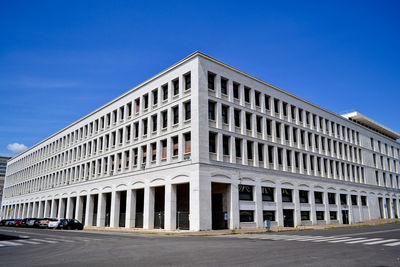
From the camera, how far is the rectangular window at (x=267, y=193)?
36.3 m

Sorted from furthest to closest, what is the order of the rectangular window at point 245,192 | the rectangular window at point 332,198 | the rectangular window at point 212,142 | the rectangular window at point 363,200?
the rectangular window at point 363,200, the rectangular window at point 332,198, the rectangular window at point 245,192, the rectangular window at point 212,142

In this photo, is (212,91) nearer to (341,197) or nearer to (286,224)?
(286,224)

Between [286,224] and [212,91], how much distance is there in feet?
60.3

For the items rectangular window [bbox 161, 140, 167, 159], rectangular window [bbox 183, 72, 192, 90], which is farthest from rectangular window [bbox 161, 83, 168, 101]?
rectangular window [bbox 161, 140, 167, 159]

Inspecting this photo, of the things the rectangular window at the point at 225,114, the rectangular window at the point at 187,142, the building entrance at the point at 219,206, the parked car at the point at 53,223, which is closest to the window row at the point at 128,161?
the rectangular window at the point at 187,142

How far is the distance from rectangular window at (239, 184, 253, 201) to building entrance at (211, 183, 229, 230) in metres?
1.84

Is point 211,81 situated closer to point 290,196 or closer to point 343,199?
point 290,196

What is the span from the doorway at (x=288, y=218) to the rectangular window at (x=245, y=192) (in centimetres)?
617

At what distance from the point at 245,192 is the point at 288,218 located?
8.35 metres

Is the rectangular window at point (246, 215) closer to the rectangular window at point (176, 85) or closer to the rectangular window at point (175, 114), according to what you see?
the rectangular window at point (175, 114)

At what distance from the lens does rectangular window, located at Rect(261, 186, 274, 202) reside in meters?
36.3

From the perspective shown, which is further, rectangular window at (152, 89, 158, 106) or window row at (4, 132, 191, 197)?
rectangular window at (152, 89, 158, 106)

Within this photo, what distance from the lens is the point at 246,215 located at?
109 ft

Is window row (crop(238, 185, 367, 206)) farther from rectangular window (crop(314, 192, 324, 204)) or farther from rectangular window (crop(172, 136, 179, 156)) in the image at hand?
rectangular window (crop(172, 136, 179, 156))
